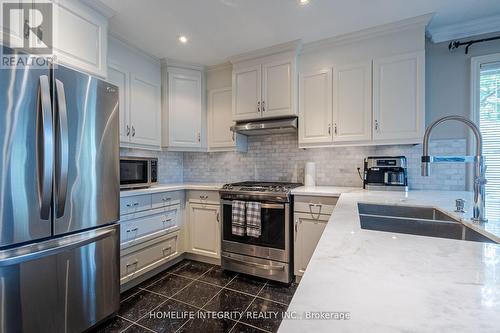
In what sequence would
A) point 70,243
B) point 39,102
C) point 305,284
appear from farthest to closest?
point 70,243 → point 39,102 → point 305,284

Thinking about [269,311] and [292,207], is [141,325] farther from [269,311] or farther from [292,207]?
[292,207]

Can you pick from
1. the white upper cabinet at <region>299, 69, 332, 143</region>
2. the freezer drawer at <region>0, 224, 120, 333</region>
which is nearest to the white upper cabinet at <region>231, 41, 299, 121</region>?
the white upper cabinet at <region>299, 69, 332, 143</region>

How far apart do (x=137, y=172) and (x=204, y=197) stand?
0.78 metres

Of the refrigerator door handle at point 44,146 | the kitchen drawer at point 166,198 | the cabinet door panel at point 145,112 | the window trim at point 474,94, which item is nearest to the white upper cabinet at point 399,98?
the window trim at point 474,94

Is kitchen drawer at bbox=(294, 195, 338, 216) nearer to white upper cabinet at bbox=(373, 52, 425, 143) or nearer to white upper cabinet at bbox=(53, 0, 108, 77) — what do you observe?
white upper cabinet at bbox=(373, 52, 425, 143)

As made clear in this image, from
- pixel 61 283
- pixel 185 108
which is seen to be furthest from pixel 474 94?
pixel 61 283

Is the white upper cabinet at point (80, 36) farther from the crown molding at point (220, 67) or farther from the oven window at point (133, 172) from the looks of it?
the crown molding at point (220, 67)

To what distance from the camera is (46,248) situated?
1311mm

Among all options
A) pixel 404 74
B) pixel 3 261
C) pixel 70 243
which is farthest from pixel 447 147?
pixel 3 261

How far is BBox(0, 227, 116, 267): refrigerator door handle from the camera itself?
1.18 meters

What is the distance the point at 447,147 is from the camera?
2223mm

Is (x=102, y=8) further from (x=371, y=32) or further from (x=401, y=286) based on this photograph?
(x=401, y=286)

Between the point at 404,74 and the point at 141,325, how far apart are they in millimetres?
3069

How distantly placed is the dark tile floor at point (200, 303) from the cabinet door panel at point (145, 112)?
1.55 metres
